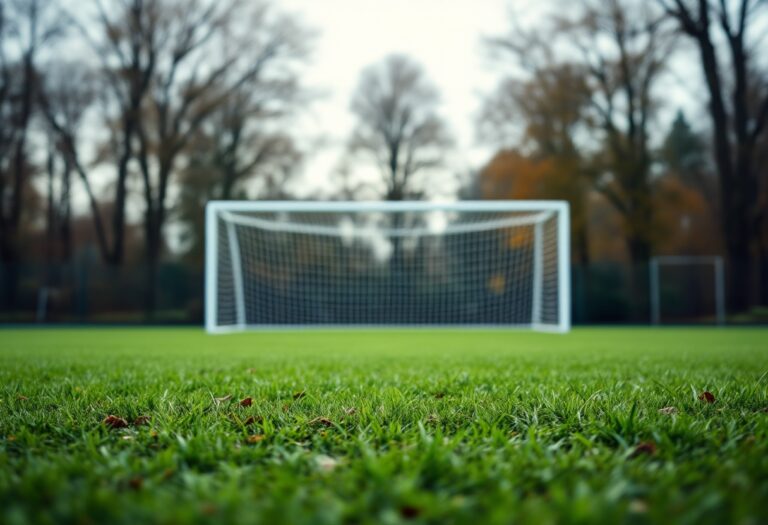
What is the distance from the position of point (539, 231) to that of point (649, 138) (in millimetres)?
10755

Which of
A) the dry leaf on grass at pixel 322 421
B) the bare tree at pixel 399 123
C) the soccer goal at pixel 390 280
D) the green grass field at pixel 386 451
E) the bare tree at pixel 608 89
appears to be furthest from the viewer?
the bare tree at pixel 399 123

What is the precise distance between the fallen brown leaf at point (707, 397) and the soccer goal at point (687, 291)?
17674 millimetres

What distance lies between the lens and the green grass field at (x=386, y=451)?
1386mm

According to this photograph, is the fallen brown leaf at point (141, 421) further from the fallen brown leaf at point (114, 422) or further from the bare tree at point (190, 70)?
the bare tree at point (190, 70)

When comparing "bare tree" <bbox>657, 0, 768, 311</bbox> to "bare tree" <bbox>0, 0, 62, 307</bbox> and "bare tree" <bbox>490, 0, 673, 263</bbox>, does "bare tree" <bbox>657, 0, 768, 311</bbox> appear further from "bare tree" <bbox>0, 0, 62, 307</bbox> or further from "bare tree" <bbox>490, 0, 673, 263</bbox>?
"bare tree" <bbox>0, 0, 62, 307</bbox>

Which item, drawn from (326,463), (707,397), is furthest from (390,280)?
(326,463)

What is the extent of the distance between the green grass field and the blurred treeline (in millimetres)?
17278

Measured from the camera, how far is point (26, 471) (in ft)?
5.55

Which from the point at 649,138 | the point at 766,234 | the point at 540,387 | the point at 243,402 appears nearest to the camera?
the point at 243,402

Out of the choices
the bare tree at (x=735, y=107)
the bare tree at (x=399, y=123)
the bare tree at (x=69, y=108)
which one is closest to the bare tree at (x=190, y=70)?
the bare tree at (x=69, y=108)

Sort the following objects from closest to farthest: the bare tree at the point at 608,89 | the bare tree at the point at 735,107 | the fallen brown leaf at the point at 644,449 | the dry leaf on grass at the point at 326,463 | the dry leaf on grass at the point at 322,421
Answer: the dry leaf on grass at the point at 326,463, the fallen brown leaf at the point at 644,449, the dry leaf on grass at the point at 322,421, the bare tree at the point at 735,107, the bare tree at the point at 608,89

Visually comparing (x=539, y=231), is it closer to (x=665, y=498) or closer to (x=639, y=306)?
(x=639, y=306)

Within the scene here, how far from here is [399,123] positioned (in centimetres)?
2552

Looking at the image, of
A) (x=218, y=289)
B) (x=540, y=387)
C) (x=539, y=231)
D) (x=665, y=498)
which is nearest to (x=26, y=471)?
(x=665, y=498)
